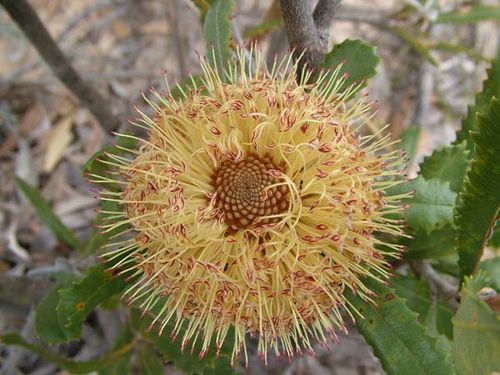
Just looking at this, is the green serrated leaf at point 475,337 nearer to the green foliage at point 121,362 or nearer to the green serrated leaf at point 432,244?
the green serrated leaf at point 432,244

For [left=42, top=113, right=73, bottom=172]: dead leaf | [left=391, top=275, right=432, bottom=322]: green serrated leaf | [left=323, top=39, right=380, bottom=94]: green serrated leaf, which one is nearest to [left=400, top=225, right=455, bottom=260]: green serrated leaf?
[left=391, top=275, right=432, bottom=322]: green serrated leaf

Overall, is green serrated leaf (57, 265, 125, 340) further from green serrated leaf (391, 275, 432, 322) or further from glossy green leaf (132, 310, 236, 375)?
green serrated leaf (391, 275, 432, 322)

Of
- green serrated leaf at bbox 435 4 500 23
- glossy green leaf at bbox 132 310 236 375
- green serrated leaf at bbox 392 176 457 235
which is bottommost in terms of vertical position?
glossy green leaf at bbox 132 310 236 375

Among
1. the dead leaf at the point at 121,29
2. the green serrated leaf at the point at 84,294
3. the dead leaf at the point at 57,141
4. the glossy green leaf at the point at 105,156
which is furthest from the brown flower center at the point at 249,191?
the dead leaf at the point at 121,29

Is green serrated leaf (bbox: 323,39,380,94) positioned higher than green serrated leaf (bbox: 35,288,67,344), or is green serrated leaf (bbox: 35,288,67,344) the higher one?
green serrated leaf (bbox: 323,39,380,94)

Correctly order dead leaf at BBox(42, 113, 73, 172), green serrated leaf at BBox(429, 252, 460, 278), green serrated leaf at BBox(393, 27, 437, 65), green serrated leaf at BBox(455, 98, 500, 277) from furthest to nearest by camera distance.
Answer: dead leaf at BBox(42, 113, 73, 172), green serrated leaf at BBox(393, 27, 437, 65), green serrated leaf at BBox(429, 252, 460, 278), green serrated leaf at BBox(455, 98, 500, 277)

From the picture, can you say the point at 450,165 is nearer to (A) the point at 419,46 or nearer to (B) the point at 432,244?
(B) the point at 432,244
